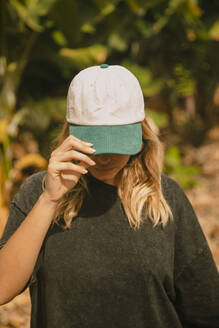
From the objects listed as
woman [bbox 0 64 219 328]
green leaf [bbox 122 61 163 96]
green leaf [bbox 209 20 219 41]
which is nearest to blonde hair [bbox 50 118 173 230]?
woman [bbox 0 64 219 328]

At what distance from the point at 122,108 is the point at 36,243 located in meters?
0.47

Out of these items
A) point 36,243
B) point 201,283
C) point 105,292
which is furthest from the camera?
point 201,283

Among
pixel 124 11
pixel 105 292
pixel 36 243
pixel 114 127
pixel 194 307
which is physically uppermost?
pixel 124 11

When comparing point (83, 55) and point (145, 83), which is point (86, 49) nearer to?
point (83, 55)

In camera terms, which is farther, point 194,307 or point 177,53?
point 177,53

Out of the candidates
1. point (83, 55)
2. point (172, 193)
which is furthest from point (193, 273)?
point (83, 55)

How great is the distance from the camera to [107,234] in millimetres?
1538

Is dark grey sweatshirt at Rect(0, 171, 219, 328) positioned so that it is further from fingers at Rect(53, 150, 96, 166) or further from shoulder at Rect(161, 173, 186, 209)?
fingers at Rect(53, 150, 96, 166)

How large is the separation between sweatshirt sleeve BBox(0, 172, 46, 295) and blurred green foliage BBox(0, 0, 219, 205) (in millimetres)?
3321

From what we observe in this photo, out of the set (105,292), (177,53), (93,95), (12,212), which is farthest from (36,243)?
(177,53)

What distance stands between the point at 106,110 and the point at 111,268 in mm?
505

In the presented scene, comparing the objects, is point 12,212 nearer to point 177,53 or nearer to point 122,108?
point 122,108

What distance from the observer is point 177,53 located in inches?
343

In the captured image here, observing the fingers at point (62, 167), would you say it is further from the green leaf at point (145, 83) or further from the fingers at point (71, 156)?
the green leaf at point (145, 83)
